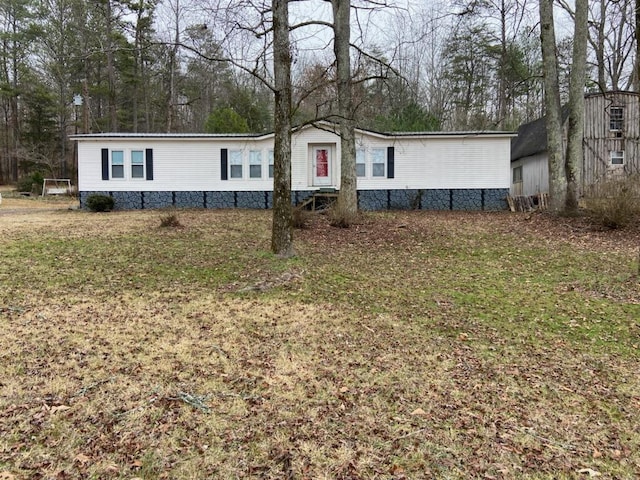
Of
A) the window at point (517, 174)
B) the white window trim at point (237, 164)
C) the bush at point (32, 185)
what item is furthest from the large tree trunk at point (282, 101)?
the bush at point (32, 185)

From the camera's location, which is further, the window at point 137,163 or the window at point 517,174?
the window at point 517,174

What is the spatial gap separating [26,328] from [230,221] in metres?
7.48

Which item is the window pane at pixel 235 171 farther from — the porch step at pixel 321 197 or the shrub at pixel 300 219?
the shrub at pixel 300 219

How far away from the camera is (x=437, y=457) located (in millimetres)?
2584

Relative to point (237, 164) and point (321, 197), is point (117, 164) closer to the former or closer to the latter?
point (237, 164)

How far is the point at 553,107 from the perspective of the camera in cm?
1126

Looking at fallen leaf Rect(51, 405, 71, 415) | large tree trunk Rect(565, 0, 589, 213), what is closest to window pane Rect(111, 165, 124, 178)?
large tree trunk Rect(565, 0, 589, 213)

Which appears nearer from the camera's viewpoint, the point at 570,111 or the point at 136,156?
the point at 570,111

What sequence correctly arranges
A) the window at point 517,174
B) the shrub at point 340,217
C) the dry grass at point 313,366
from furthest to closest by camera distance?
the window at point 517,174 < the shrub at point 340,217 < the dry grass at point 313,366

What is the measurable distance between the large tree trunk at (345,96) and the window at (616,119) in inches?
507

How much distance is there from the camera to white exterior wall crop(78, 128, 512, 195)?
50.8ft

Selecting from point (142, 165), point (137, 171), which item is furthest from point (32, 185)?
point (142, 165)

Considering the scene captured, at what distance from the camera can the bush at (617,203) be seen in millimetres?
9242

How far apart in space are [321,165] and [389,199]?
8.67 feet
